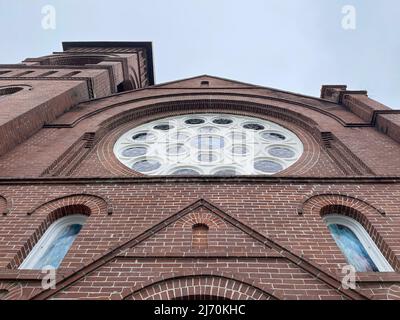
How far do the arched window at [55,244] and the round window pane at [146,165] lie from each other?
8.68 ft

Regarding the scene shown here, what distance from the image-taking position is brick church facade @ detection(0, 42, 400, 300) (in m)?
4.21

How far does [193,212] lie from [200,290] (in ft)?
5.22

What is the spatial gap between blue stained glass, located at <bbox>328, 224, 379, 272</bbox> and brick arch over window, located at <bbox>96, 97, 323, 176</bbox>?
2.28 m

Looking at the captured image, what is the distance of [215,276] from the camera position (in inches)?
168

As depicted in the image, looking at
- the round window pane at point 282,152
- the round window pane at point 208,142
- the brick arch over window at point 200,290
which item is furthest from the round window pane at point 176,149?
the brick arch over window at point 200,290

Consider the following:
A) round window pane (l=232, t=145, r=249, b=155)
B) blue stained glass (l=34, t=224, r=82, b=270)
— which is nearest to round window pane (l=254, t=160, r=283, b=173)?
round window pane (l=232, t=145, r=249, b=155)

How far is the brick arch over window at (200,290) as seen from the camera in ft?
13.1

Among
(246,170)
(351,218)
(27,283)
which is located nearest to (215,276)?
(27,283)

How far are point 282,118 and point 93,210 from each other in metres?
7.33

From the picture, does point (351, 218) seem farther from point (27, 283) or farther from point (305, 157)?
point (27, 283)

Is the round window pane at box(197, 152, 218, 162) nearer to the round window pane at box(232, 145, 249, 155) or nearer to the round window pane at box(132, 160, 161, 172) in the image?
the round window pane at box(232, 145, 249, 155)

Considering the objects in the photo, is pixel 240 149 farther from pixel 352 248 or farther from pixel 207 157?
pixel 352 248

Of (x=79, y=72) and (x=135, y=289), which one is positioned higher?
(x=79, y=72)

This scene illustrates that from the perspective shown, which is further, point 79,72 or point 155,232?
point 79,72
